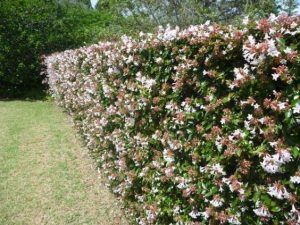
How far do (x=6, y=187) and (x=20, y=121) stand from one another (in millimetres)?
5025

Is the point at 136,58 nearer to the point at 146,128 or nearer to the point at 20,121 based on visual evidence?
the point at 146,128

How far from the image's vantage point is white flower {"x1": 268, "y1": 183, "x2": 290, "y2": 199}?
94.3 inches

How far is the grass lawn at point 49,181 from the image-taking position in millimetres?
5039

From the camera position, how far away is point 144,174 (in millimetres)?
4238

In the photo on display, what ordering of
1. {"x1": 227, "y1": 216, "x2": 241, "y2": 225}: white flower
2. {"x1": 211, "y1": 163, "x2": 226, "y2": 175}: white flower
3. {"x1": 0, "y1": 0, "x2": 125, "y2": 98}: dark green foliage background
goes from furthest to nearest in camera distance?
{"x1": 0, "y1": 0, "x2": 125, "y2": 98}: dark green foliage background < {"x1": 211, "y1": 163, "x2": 226, "y2": 175}: white flower < {"x1": 227, "y1": 216, "x2": 241, "y2": 225}: white flower

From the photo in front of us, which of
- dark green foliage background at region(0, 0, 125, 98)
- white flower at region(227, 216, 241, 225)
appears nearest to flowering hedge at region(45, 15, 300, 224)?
white flower at region(227, 216, 241, 225)

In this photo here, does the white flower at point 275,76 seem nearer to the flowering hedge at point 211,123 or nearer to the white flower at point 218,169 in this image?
the flowering hedge at point 211,123

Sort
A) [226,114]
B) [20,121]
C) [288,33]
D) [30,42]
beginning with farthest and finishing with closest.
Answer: [30,42] → [20,121] → [226,114] → [288,33]

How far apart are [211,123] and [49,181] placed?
3.77 metres

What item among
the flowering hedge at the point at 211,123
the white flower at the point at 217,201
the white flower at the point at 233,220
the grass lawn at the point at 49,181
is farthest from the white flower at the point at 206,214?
the grass lawn at the point at 49,181

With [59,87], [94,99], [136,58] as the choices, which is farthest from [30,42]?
[136,58]

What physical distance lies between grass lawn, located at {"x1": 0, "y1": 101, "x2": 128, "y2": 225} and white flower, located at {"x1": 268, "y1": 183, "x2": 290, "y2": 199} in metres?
2.74

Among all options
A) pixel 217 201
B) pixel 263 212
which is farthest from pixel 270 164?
pixel 217 201

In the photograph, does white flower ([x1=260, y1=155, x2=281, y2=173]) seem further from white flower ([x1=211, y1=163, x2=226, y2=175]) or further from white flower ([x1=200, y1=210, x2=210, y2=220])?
white flower ([x1=200, y1=210, x2=210, y2=220])
